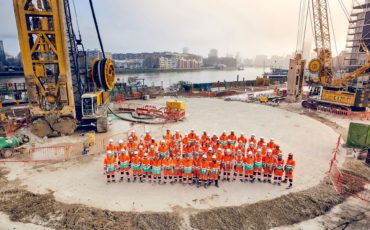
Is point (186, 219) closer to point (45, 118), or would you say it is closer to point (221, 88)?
point (45, 118)

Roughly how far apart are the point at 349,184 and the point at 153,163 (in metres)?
8.66

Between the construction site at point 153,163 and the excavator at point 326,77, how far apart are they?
1753 mm

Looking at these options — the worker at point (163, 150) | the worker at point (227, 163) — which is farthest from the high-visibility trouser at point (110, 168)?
the worker at point (227, 163)

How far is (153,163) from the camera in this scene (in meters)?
9.89

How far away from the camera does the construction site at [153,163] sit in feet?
27.1

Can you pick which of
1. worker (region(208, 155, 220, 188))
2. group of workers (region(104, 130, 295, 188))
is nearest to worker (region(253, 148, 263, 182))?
group of workers (region(104, 130, 295, 188))

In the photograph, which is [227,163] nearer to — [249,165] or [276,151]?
[249,165]

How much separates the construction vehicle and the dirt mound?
12.0 metres

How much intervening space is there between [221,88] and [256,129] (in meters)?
27.5

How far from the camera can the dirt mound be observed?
308 inches

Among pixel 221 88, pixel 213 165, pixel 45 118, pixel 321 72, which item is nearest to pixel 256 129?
pixel 213 165

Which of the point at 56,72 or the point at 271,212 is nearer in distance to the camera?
the point at 271,212

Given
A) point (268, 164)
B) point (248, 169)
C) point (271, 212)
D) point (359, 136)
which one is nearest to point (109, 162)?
point (248, 169)

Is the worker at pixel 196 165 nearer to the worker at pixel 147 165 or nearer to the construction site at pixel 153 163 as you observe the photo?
the construction site at pixel 153 163
